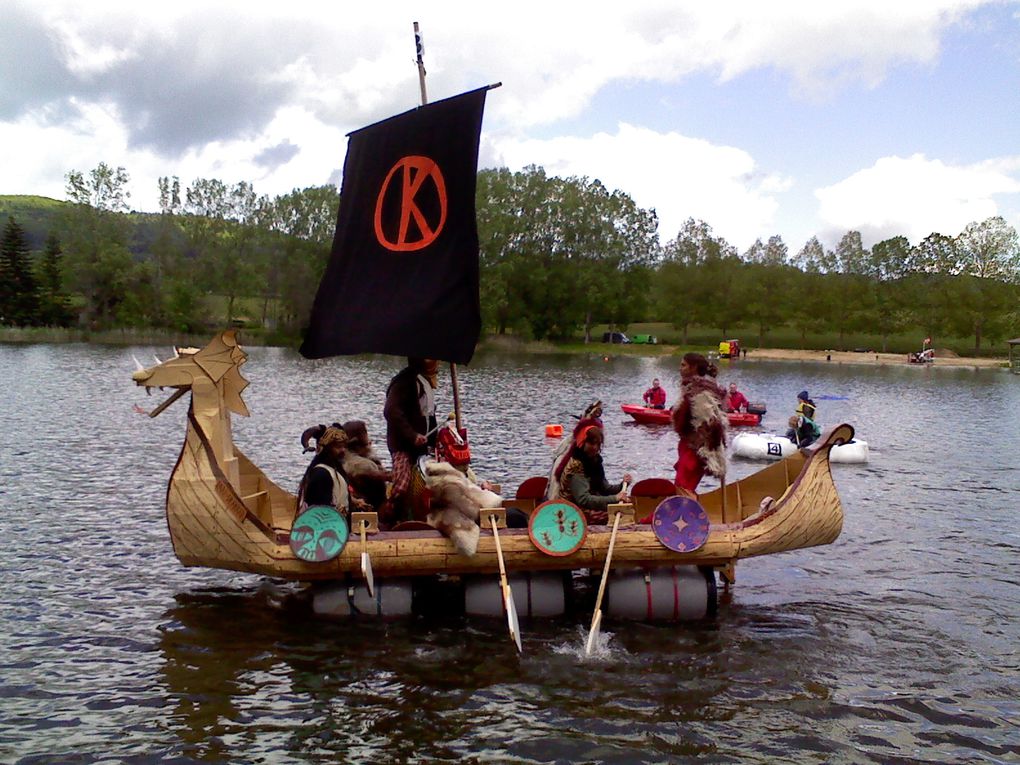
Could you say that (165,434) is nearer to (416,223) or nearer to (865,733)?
(416,223)

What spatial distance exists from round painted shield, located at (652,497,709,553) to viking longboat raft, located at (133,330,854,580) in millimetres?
136

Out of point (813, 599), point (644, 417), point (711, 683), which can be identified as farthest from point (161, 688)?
point (644, 417)

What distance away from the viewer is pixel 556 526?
10.8 m

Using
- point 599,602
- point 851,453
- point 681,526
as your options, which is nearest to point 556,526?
point 599,602

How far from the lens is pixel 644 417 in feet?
114

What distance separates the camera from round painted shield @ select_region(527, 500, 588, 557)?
10.8 meters

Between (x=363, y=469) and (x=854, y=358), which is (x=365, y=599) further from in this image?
(x=854, y=358)

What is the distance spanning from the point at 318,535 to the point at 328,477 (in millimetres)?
840

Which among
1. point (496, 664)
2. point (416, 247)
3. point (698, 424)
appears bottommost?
point (496, 664)

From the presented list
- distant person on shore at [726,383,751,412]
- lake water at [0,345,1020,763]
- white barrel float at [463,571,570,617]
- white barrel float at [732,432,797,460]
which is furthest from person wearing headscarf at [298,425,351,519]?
distant person on shore at [726,383,751,412]

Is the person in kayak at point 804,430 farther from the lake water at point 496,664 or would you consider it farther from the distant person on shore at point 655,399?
the distant person on shore at point 655,399

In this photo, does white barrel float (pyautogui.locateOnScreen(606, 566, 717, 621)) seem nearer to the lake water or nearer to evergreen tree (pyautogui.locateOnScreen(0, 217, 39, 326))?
the lake water

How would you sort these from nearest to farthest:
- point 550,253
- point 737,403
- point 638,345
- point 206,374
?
point 206,374 → point 737,403 → point 550,253 → point 638,345

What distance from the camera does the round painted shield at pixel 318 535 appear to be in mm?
10508
